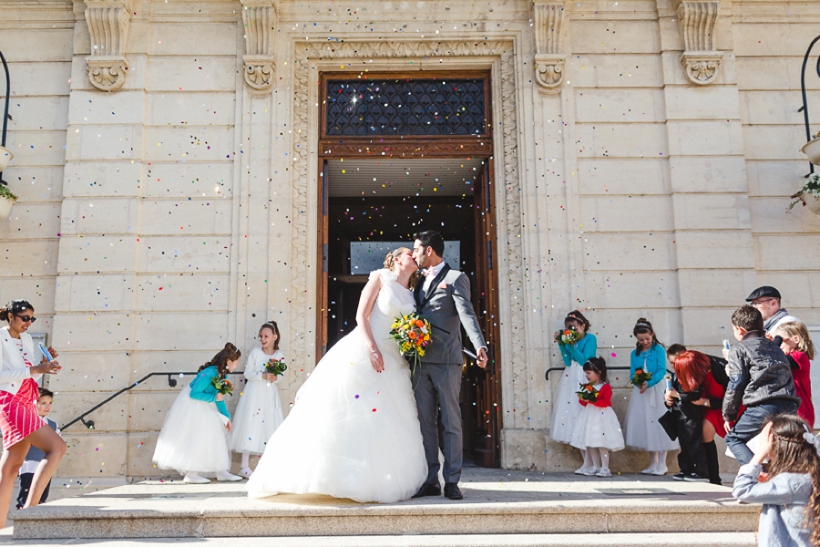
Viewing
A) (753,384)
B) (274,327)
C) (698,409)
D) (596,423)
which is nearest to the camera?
(753,384)

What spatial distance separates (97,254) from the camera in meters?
8.33

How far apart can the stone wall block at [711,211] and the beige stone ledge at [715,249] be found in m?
0.08

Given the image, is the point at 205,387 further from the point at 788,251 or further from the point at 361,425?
the point at 788,251

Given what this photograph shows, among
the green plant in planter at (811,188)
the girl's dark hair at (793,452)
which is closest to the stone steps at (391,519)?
the girl's dark hair at (793,452)

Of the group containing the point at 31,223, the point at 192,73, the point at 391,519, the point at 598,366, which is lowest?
the point at 391,519

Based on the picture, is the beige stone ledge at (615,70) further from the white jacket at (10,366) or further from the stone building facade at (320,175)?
the white jacket at (10,366)

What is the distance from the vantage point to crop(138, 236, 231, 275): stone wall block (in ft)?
27.5

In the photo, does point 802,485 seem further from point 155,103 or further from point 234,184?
point 155,103

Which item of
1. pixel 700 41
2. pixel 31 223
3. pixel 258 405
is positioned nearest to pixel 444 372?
pixel 258 405

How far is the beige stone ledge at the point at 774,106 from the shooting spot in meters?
8.82

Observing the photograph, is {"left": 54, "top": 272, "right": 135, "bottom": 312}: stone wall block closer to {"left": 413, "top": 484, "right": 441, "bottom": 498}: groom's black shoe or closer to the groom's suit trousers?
the groom's suit trousers

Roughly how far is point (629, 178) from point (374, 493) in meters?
5.55

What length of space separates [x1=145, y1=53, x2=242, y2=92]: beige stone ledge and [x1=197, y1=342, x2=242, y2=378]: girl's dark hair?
11.1 ft

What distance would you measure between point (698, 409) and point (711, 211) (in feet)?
10.1
